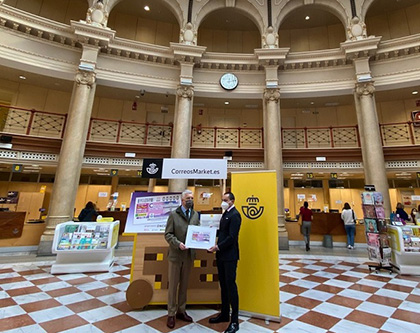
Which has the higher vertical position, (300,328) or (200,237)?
(200,237)

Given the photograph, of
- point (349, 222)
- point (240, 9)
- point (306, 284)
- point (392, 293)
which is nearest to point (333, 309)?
point (306, 284)

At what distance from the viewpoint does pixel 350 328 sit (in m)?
2.94

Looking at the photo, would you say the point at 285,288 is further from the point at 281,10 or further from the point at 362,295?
the point at 281,10

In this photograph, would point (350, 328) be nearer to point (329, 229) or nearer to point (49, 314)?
point (49, 314)

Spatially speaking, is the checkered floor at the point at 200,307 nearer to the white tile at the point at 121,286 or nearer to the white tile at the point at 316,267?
the white tile at the point at 121,286

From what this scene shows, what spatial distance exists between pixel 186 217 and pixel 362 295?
12.1 feet

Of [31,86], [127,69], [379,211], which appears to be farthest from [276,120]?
[31,86]

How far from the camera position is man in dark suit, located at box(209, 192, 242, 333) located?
9.22 feet

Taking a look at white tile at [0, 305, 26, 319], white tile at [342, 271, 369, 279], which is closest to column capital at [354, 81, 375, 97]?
white tile at [342, 271, 369, 279]

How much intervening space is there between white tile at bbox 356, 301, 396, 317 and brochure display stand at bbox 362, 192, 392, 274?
8.02ft

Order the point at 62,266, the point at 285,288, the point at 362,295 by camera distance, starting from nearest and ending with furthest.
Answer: the point at 362,295, the point at 285,288, the point at 62,266

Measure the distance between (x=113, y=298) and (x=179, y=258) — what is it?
178 cm

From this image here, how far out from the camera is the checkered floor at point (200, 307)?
9.68 ft

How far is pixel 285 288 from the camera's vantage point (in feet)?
14.8
